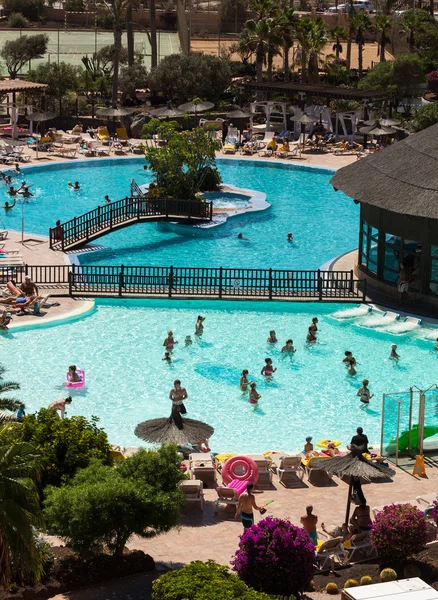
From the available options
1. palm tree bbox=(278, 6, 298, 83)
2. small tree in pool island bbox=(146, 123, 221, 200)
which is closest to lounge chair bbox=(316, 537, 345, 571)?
small tree in pool island bbox=(146, 123, 221, 200)

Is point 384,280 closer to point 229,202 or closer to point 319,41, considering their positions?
point 229,202

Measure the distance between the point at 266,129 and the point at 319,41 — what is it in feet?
30.3

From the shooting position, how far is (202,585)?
655 inches

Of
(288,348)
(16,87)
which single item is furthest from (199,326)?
(16,87)

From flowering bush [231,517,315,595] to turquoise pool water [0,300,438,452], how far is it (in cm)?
754

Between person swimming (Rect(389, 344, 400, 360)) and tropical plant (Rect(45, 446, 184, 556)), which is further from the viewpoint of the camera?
person swimming (Rect(389, 344, 400, 360))

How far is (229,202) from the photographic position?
167ft

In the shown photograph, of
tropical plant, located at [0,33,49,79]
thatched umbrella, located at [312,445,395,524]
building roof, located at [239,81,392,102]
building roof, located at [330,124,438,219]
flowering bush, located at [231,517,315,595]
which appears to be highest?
tropical plant, located at [0,33,49,79]

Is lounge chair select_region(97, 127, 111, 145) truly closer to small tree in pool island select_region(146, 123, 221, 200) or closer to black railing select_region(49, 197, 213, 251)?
small tree in pool island select_region(146, 123, 221, 200)

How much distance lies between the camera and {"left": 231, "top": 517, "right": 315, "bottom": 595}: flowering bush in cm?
1794

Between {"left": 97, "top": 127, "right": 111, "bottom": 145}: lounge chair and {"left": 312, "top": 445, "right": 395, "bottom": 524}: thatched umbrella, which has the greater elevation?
{"left": 97, "top": 127, "right": 111, "bottom": 145}: lounge chair

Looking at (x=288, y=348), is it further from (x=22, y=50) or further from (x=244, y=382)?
(x=22, y=50)

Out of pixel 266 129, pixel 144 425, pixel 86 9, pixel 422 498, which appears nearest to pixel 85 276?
pixel 144 425

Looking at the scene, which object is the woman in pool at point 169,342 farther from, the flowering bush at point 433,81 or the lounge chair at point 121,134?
the flowering bush at point 433,81
